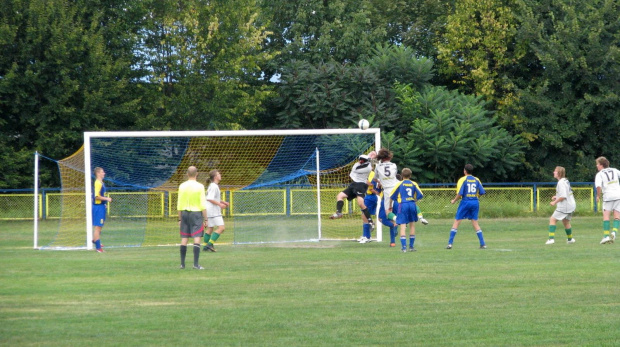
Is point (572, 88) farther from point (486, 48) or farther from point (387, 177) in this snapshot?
point (387, 177)

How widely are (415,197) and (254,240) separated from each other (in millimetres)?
6707

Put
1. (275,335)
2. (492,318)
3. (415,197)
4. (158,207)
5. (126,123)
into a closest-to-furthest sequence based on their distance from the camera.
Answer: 1. (275,335)
2. (492,318)
3. (415,197)
4. (158,207)
5. (126,123)

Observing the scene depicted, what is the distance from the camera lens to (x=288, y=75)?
41.4 meters

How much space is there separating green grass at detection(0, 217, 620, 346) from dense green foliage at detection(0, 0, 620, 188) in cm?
2022

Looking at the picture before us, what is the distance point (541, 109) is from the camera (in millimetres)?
41250

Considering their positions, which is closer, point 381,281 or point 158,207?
point 381,281

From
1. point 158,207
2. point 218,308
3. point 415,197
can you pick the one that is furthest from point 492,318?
point 158,207

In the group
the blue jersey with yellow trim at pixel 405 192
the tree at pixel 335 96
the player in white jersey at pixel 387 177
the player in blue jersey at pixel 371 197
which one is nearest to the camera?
the blue jersey with yellow trim at pixel 405 192

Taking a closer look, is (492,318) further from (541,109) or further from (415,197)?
(541,109)

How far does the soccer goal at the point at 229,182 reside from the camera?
89.8 ft

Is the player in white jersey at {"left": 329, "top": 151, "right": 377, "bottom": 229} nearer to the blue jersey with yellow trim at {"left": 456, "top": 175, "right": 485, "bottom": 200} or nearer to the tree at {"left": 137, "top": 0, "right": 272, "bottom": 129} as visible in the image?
the blue jersey with yellow trim at {"left": 456, "top": 175, "right": 485, "bottom": 200}

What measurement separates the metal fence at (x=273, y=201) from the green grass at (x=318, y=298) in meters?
11.6

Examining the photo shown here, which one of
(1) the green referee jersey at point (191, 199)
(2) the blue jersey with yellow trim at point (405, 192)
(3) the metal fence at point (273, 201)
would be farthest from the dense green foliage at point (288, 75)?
(1) the green referee jersey at point (191, 199)

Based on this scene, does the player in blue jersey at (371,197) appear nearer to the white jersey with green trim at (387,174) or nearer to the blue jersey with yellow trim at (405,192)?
the white jersey with green trim at (387,174)
